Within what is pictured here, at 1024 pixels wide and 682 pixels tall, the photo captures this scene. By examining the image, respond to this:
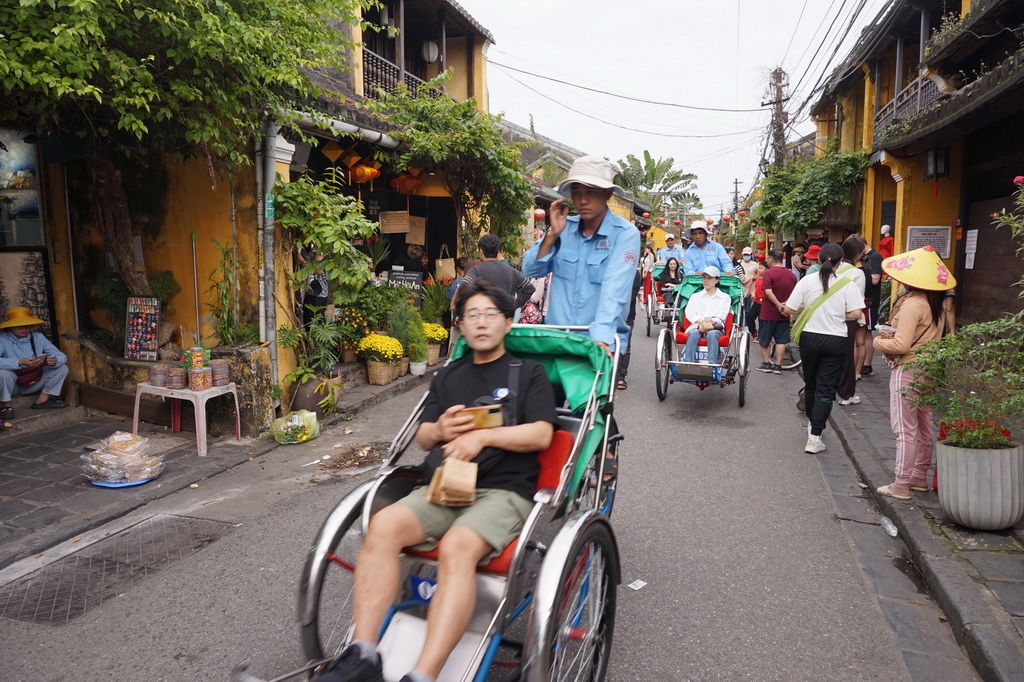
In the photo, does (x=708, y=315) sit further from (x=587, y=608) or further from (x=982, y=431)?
(x=587, y=608)

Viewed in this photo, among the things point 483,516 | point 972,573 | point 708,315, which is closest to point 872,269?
point 708,315

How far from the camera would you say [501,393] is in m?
2.89

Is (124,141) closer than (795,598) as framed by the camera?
No

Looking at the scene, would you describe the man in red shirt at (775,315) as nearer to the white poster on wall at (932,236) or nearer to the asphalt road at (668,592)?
the asphalt road at (668,592)

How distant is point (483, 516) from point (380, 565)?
41 cm

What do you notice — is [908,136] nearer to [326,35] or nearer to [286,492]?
[326,35]

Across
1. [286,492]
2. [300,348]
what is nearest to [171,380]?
[300,348]

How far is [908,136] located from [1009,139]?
1.44 meters

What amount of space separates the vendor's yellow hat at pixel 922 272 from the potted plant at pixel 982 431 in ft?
1.62

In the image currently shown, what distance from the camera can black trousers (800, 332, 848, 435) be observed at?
606 centimetres

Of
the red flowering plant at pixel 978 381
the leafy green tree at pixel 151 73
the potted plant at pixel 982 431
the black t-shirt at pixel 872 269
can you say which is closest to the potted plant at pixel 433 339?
the leafy green tree at pixel 151 73

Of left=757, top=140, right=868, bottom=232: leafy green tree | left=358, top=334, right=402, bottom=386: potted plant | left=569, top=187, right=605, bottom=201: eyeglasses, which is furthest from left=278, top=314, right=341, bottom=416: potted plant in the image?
left=757, top=140, right=868, bottom=232: leafy green tree

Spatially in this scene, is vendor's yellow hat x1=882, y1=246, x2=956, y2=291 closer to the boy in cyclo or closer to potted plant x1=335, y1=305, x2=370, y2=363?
the boy in cyclo

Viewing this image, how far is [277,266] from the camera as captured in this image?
276 inches
